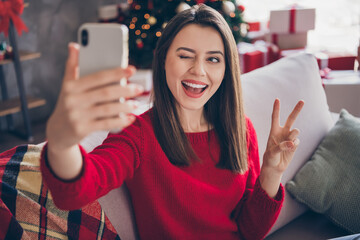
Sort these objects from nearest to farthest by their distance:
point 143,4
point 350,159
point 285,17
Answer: point 350,159, point 285,17, point 143,4

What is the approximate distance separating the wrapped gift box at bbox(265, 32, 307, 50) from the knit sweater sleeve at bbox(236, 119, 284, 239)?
64.0 inches

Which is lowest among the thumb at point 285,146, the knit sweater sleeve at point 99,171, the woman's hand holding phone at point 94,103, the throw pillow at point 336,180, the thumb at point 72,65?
the throw pillow at point 336,180

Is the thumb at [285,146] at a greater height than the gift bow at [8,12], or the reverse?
the gift bow at [8,12]

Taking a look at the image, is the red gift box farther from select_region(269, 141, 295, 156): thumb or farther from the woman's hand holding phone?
the woman's hand holding phone

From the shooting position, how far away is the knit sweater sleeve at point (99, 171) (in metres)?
0.71

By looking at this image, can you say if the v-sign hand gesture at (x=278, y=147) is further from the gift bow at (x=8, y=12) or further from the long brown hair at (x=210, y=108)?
the gift bow at (x=8, y=12)

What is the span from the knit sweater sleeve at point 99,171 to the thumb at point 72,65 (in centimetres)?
17

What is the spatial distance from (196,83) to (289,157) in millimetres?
336

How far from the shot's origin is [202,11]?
1.05m

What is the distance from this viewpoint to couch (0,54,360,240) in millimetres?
1472

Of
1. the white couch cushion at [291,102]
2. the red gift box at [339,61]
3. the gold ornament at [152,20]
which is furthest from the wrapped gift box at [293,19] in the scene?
the gold ornament at [152,20]

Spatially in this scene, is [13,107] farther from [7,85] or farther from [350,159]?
[350,159]

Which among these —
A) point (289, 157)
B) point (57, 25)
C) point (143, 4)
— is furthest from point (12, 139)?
point (289, 157)

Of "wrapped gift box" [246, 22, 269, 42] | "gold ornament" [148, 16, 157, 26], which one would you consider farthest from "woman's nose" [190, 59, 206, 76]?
"wrapped gift box" [246, 22, 269, 42]
